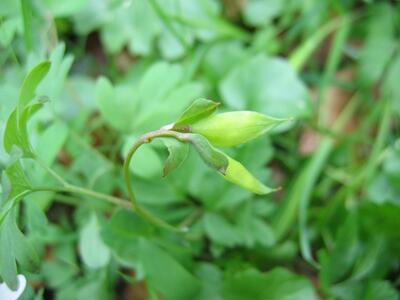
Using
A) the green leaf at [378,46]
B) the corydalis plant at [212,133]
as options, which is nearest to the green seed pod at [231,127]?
the corydalis plant at [212,133]

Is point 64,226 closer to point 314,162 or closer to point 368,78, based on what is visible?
point 314,162

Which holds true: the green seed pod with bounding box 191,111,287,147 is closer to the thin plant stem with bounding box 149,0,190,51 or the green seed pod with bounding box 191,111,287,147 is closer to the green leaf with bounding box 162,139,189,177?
the green leaf with bounding box 162,139,189,177

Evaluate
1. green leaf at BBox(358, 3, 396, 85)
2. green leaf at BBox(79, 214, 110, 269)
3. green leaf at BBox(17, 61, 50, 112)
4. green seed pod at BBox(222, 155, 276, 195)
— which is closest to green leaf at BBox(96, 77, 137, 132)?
green leaf at BBox(79, 214, 110, 269)

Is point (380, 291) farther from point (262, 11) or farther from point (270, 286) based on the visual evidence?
point (262, 11)

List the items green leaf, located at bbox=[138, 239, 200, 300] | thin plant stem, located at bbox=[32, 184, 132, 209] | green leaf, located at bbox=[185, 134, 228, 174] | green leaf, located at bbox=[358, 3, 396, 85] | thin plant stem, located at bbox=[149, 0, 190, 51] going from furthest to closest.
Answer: green leaf, located at bbox=[358, 3, 396, 85]
thin plant stem, located at bbox=[149, 0, 190, 51]
green leaf, located at bbox=[138, 239, 200, 300]
thin plant stem, located at bbox=[32, 184, 132, 209]
green leaf, located at bbox=[185, 134, 228, 174]

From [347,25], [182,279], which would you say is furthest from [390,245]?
[347,25]

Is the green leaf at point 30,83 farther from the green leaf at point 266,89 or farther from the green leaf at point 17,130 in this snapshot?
the green leaf at point 266,89

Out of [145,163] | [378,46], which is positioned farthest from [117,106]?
[378,46]

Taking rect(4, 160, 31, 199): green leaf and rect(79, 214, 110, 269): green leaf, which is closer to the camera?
rect(4, 160, 31, 199): green leaf
